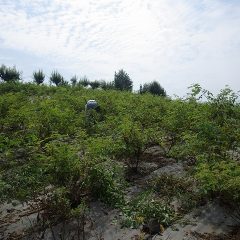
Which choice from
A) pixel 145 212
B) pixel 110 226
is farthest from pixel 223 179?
pixel 110 226

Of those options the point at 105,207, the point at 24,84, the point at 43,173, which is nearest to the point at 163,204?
the point at 105,207

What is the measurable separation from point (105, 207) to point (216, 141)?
2.09 meters

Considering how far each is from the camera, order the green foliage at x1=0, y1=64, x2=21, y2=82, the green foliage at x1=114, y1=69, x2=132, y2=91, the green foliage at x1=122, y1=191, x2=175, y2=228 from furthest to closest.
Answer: the green foliage at x1=114, y1=69, x2=132, y2=91 < the green foliage at x1=0, y1=64, x2=21, y2=82 < the green foliage at x1=122, y1=191, x2=175, y2=228

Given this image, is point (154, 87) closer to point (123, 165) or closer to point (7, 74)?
point (7, 74)

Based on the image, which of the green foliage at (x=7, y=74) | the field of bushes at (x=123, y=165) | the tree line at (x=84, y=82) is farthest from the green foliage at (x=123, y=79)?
the field of bushes at (x=123, y=165)

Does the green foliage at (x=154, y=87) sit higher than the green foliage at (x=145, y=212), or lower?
higher

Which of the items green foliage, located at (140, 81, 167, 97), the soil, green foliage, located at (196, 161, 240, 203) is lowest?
the soil

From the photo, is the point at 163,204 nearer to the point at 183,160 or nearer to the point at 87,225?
the point at 87,225

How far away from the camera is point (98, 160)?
18.2 ft

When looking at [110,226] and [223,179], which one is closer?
[223,179]

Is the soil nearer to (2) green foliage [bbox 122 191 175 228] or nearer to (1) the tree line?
(2) green foliage [bbox 122 191 175 228]

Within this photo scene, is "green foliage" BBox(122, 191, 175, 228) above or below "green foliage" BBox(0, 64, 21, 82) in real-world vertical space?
below

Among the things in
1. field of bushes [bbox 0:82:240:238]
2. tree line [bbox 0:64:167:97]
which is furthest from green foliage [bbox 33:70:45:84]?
field of bushes [bbox 0:82:240:238]

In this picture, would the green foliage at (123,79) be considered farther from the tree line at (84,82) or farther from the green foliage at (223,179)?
the green foliage at (223,179)
